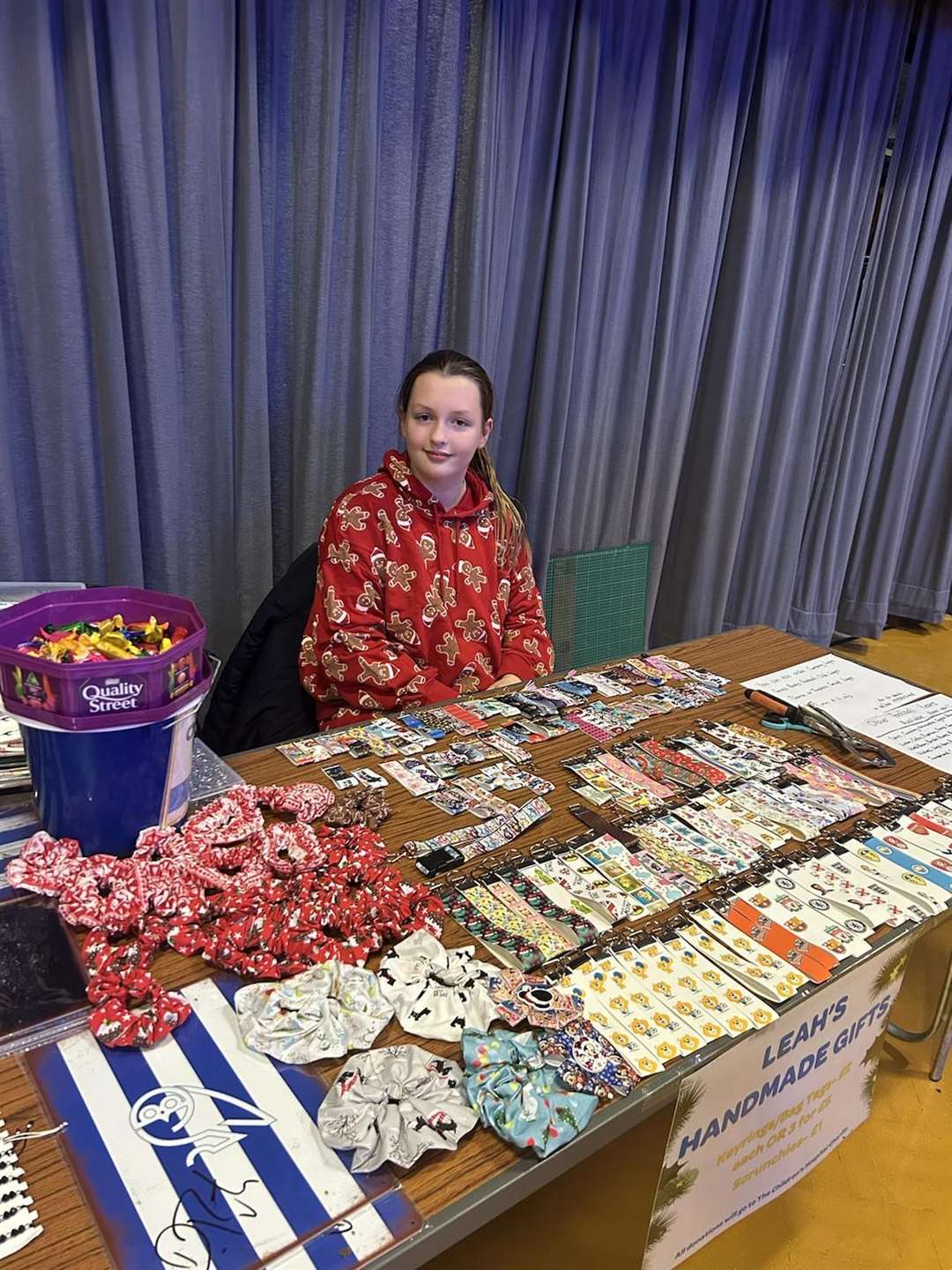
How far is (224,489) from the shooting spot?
7.03 feet

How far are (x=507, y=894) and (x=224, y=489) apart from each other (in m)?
1.49

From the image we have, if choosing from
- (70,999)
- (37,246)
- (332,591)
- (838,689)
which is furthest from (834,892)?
(37,246)

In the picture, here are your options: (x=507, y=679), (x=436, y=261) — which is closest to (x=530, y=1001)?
(x=507, y=679)

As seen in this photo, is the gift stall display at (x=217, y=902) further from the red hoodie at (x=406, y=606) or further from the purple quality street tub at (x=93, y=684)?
the red hoodie at (x=406, y=606)

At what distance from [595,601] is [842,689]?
0.77 m

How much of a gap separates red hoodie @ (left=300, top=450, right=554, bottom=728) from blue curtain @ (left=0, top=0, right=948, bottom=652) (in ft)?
1.98

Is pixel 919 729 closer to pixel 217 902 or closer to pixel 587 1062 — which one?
pixel 587 1062

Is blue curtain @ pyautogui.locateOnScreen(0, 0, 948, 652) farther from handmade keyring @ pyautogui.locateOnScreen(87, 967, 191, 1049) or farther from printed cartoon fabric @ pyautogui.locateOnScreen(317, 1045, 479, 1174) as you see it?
printed cartoon fabric @ pyautogui.locateOnScreen(317, 1045, 479, 1174)

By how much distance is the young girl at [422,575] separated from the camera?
5.31 ft

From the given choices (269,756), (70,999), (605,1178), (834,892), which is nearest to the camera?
(70,999)

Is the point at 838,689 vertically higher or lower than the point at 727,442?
lower

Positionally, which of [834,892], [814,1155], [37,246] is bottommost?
[814,1155]

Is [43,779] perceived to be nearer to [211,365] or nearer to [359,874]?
[359,874]

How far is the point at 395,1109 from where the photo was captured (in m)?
0.70
